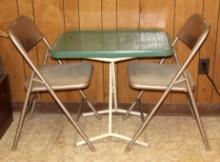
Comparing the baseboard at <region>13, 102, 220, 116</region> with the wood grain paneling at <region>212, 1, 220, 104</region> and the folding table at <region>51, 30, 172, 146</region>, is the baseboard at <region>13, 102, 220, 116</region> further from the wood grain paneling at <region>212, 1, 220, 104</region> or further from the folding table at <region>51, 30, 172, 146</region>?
the folding table at <region>51, 30, 172, 146</region>

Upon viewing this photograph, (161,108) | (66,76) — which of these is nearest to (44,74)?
(66,76)

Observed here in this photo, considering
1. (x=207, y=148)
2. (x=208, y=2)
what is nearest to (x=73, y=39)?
(x=208, y=2)

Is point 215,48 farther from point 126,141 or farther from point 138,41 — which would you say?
point 126,141

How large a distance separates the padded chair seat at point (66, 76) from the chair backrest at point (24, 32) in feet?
0.65

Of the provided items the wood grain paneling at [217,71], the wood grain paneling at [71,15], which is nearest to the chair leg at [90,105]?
the wood grain paneling at [71,15]

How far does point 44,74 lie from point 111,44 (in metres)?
0.48

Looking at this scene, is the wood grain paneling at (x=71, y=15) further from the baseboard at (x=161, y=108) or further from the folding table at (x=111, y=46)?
the baseboard at (x=161, y=108)

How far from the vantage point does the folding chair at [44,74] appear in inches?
79.4

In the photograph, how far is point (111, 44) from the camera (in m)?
2.05

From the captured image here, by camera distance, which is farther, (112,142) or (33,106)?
(33,106)

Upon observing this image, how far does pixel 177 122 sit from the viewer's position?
2.52 metres

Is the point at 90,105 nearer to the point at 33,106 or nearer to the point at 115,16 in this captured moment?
the point at 33,106

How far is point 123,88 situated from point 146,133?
39cm

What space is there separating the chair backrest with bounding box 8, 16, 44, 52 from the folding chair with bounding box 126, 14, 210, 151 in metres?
0.63
